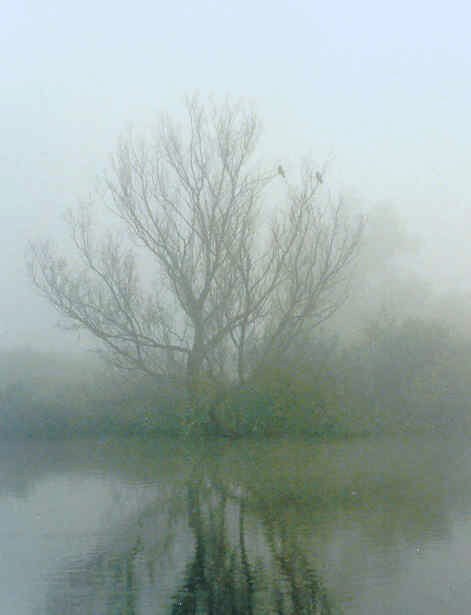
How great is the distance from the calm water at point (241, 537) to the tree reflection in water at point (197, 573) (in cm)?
2

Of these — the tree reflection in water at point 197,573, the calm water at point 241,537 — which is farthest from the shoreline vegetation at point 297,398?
the tree reflection in water at point 197,573

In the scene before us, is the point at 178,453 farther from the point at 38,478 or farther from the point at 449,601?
the point at 449,601

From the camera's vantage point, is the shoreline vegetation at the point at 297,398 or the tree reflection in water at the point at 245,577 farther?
the shoreline vegetation at the point at 297,398

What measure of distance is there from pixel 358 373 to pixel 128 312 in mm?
7433

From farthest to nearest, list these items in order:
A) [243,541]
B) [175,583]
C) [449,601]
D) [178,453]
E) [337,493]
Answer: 1. [178,453]
2. [337,493]
3. [243,541]
4. [175,583]
5. [449,601]

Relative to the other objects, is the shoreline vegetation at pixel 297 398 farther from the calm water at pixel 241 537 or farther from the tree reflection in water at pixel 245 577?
the tree reflection in water at pixel 245 577

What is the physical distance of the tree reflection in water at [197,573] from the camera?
5.86m

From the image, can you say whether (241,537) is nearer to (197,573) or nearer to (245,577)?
(197,573)

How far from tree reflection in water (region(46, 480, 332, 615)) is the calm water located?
17 mm

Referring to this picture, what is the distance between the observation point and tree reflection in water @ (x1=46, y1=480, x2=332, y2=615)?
5.86 m

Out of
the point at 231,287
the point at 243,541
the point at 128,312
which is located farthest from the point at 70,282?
the point at 243,541

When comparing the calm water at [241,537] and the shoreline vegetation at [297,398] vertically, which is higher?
the shoreline vegetation at [297,398]

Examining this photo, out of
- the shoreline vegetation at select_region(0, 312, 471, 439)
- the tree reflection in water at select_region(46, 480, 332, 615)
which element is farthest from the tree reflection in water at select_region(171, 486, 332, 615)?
the shoreline vegetation at select_region(0, 312, 471, 439)

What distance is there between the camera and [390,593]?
6113 millimetres
